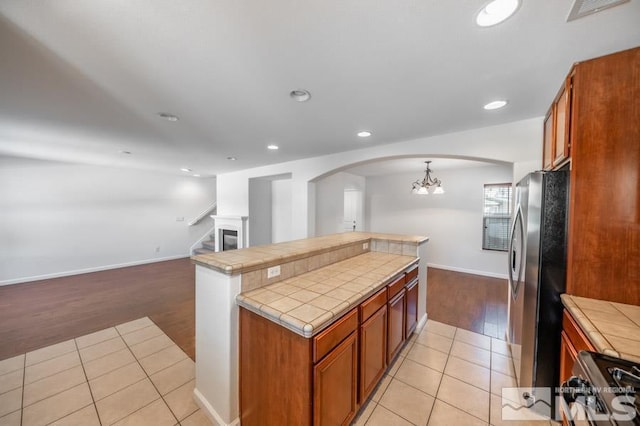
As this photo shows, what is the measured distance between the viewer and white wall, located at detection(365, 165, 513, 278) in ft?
16.6

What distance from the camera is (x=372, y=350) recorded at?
1.70 m

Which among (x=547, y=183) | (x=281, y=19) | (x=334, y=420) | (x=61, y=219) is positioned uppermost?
(x=281, y=19)

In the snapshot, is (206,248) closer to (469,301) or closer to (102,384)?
(102,384)

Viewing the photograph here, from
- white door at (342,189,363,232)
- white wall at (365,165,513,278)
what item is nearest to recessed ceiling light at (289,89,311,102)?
white wall at (365,165,513,278)

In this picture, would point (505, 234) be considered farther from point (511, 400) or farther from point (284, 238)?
point (284, 238)

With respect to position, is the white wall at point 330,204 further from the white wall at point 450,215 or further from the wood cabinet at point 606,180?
the wood cabinet at point 606,180

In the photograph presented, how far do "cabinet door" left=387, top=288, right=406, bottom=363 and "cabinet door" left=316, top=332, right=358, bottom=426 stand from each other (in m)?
0.57

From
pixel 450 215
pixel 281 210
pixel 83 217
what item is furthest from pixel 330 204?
pixel 83 217

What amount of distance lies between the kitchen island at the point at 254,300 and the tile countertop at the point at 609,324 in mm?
1049

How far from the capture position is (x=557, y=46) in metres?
1.32

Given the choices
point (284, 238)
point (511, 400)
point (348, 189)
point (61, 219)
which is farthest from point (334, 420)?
point (61, 219)

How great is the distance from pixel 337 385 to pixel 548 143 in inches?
101

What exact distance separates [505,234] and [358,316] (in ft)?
16.5

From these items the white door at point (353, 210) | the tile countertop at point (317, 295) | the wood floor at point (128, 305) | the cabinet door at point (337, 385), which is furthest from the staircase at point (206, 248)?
the cabinet door at point (337, 385)
